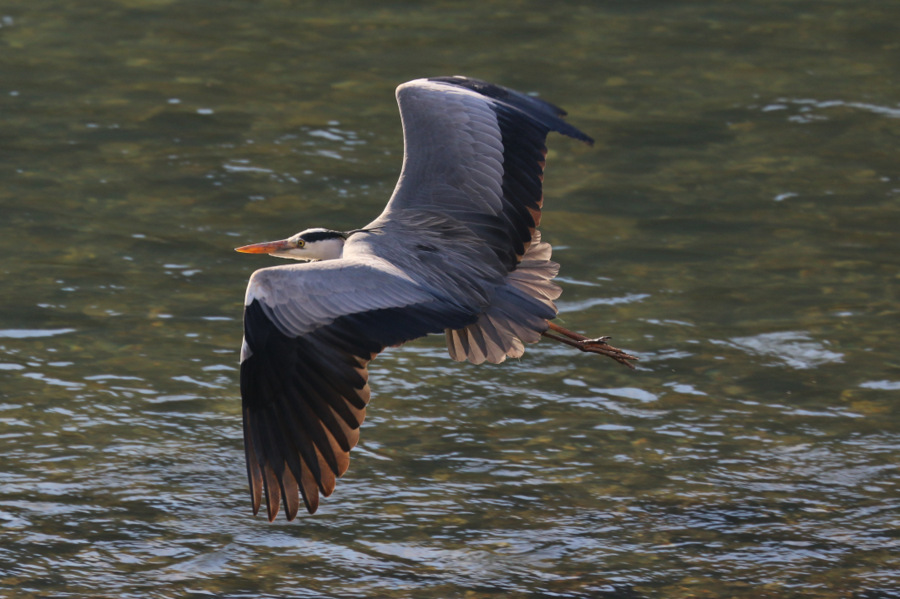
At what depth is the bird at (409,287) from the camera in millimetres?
5672

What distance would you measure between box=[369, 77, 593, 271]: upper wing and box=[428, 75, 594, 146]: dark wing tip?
1 cm

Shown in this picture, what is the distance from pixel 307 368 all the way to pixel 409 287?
0.69m

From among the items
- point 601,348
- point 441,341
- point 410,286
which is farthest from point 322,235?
point 441,341

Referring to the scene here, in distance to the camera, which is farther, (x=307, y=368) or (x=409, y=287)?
(x=409, y=287)

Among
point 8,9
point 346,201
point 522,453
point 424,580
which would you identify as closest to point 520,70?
point 346,201

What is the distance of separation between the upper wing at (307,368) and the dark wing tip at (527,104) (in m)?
1.95

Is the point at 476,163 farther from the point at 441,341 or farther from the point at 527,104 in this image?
the point at 441,341

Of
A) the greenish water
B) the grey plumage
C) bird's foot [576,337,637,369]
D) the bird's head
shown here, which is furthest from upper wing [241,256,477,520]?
bird's foot [576,337,637,369]

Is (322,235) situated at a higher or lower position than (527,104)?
lower

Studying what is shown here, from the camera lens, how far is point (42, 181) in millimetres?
11070

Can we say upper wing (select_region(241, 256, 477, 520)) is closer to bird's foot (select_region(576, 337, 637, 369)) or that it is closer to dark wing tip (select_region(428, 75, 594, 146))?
bird's foot (select_region(576, 337, 637, 369))

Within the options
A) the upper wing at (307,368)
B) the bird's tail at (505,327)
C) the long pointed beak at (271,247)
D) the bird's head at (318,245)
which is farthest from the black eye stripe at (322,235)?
the upper wing at (307,368)

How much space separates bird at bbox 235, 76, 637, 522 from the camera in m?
5.67

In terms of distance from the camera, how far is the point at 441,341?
9094mm
